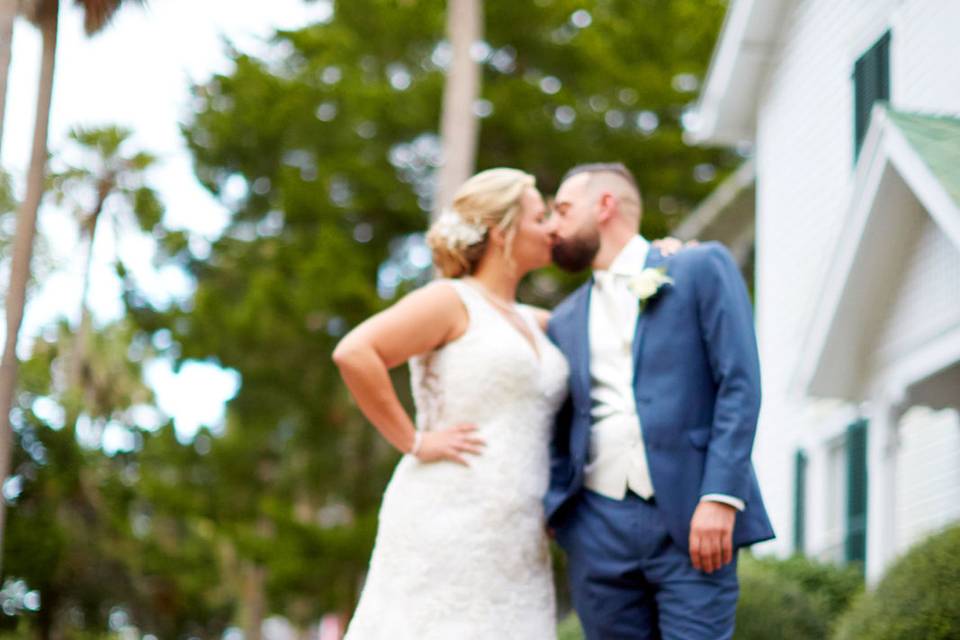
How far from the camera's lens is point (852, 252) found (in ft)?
27.6

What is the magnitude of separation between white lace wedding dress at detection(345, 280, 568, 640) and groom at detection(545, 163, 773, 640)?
0.12m

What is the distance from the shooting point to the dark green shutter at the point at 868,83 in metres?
11.4

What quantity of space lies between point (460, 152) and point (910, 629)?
913cm

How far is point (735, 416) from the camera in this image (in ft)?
13.9

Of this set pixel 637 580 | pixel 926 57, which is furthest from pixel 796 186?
pixel 637 580

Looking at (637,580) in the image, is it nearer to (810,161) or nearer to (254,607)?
(810,161)

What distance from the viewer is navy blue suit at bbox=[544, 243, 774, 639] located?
13.9ft

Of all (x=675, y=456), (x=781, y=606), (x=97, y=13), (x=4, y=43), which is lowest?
(x=781, y=606)

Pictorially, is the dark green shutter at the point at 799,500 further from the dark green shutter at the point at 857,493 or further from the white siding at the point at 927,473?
the white siding at the point at 927,473

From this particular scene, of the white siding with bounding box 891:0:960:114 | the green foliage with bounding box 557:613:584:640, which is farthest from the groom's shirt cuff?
the white siding with bounding box 891:0:960:114

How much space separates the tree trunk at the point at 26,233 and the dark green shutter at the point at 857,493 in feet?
21.9

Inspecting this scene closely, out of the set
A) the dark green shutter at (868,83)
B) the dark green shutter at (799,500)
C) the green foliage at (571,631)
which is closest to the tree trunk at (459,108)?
the dark green shutter at (868,83)

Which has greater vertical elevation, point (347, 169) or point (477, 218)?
point (347, 169)

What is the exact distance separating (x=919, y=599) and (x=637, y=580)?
2195mm
